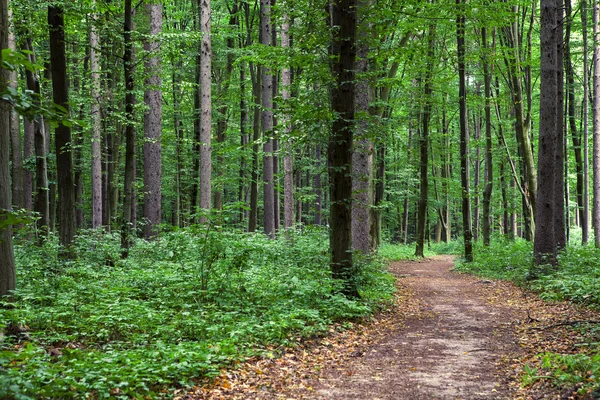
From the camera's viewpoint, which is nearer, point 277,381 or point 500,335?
point 277,381

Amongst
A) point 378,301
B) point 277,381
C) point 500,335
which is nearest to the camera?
point 277,381

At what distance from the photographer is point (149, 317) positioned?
659cm

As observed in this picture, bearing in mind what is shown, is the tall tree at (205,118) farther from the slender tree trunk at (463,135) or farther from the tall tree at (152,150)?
the slender tree trunk at (463,135)

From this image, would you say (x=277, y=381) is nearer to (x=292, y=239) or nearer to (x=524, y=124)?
(x=292, y=239)

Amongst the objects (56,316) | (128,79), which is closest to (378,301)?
(56,316)

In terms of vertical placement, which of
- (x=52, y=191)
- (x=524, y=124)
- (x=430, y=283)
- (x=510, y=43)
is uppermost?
(x=510, y=43)

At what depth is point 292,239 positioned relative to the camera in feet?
48.2

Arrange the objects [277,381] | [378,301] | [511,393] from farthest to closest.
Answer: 1. [378,301]
2. [277,381]
3. [511,393]

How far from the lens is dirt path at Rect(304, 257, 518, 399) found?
Answer: 5109 millimetres

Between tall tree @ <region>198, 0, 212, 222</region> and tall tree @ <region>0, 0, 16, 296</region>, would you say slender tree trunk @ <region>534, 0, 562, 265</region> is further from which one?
tall tree @ <region>0, 0, 16, 296</region>

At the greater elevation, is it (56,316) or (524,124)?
(524,124)

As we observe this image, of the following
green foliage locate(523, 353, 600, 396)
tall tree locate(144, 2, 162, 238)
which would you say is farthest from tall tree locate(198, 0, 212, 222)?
green foliage locate(523, 353, 600, 396)

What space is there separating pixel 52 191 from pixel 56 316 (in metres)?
18.5

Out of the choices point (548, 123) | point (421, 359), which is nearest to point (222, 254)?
point (421, 359)
